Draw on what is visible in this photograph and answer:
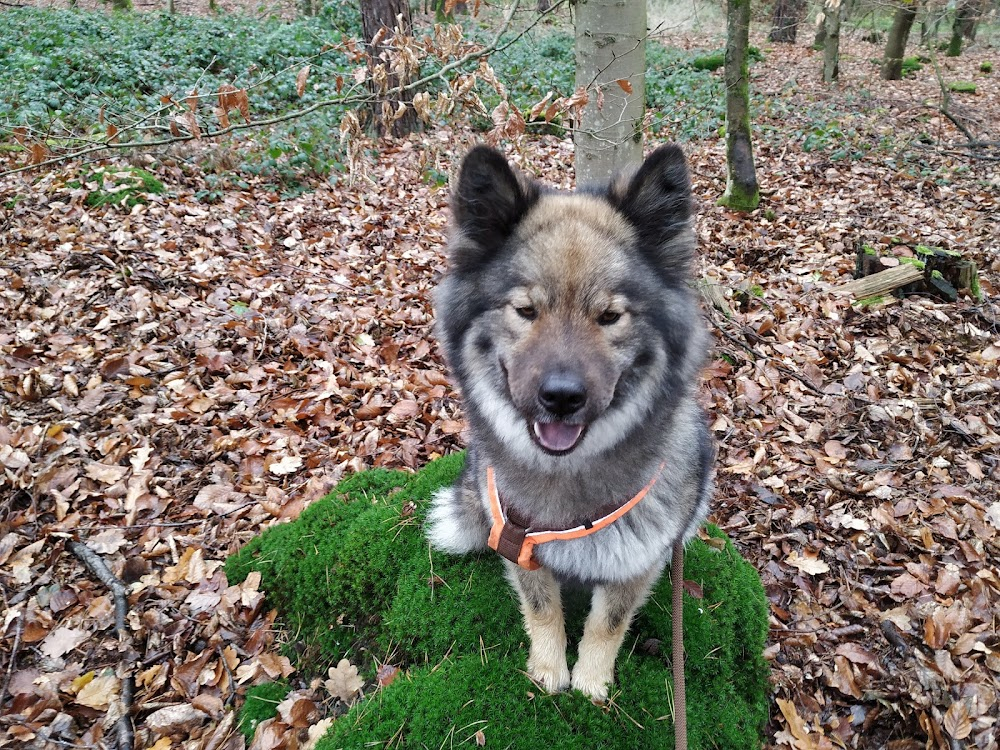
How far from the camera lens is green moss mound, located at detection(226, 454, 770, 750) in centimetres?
255

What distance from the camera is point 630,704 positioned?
8.62 feet

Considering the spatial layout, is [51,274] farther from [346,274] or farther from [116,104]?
[116,104]

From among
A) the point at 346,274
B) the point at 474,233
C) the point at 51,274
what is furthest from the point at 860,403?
the point at 51,274

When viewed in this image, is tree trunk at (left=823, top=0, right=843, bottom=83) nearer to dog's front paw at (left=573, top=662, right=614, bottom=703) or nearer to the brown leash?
the brown leash

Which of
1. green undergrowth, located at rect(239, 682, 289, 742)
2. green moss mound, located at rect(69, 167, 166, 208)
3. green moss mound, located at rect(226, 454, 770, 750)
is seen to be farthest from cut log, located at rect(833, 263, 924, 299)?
green moss mound, located at rect(69, 167, 166, 208)

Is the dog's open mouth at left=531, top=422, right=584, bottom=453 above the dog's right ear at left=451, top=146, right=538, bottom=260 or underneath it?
underneath

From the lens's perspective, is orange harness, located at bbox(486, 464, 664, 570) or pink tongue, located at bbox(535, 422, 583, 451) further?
orange harness, located at bbox(486, 464, 664, 570)

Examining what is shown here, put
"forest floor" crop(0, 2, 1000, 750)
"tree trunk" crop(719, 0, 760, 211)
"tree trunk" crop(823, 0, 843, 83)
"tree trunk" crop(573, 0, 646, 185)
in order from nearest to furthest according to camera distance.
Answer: "forest floor" crop(0, 2, 1000, 750)
"tree trunk" crop(573, 0, 646, 185)
"tree trunk" crop(719, 0, 760, 211)
"tree trunk" crop(823, 0, 843, 83)

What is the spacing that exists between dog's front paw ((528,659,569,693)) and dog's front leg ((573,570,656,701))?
0.05 m

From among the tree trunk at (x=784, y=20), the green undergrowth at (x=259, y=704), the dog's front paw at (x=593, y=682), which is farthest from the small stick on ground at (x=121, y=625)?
the tree trunk at (x=784, y=20)

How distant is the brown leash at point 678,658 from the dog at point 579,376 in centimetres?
11

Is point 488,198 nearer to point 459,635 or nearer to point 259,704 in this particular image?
point 459,635

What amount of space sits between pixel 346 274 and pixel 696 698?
Answer: 18.1ft

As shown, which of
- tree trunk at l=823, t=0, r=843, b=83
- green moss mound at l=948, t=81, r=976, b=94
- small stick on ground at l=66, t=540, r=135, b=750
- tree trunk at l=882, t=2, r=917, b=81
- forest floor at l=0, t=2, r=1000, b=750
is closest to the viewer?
small stick on ground at l=66, t=540, r=135, b=750
